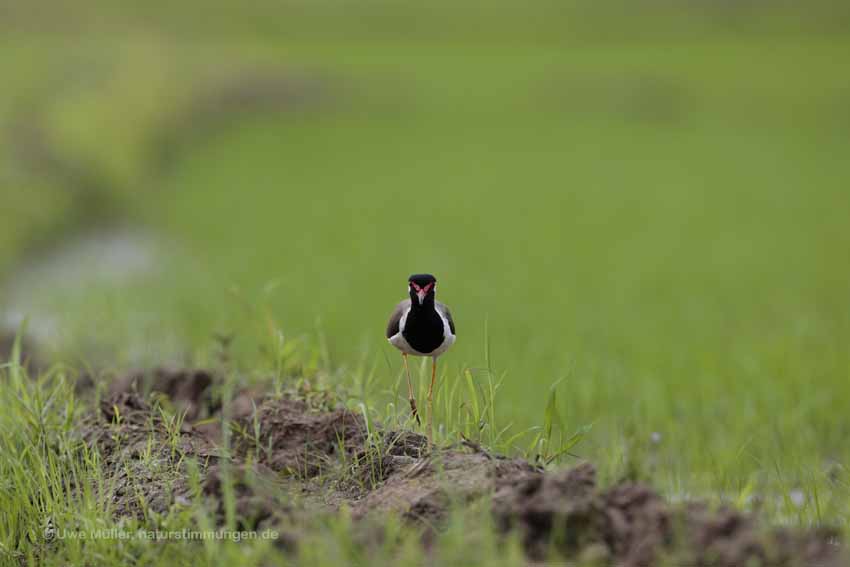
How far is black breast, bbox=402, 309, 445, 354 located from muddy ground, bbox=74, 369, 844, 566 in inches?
11.9

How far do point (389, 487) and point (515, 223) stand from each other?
8036 millimetres

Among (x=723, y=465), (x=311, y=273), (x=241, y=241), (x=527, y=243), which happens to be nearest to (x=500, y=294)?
(x=311, y=273)

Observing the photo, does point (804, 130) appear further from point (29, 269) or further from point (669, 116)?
point (29, 269)

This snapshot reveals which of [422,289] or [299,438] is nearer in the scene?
[422,289]

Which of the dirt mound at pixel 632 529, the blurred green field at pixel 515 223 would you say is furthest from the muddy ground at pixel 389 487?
the blurred green field at pixel 515 223

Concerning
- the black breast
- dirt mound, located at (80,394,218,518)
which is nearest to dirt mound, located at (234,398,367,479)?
dirt mound, located at (80,394,218,518)

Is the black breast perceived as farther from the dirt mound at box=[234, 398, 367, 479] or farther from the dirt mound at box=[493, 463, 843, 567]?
the dirt mound at box=[234, 398, 367, 479]

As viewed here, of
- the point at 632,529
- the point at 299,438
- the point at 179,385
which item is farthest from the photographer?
the point at 179,385

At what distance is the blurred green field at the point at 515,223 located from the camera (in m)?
5.09

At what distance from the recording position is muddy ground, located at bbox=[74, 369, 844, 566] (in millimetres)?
2328

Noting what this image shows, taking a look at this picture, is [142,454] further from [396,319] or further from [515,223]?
[515,223]

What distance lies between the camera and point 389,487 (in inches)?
111

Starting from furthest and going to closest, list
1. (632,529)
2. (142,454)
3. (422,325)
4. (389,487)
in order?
(142,454) → (389,487) → (422,325) → (632,529)

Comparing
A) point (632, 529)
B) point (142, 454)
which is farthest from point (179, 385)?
point (632, 529)
